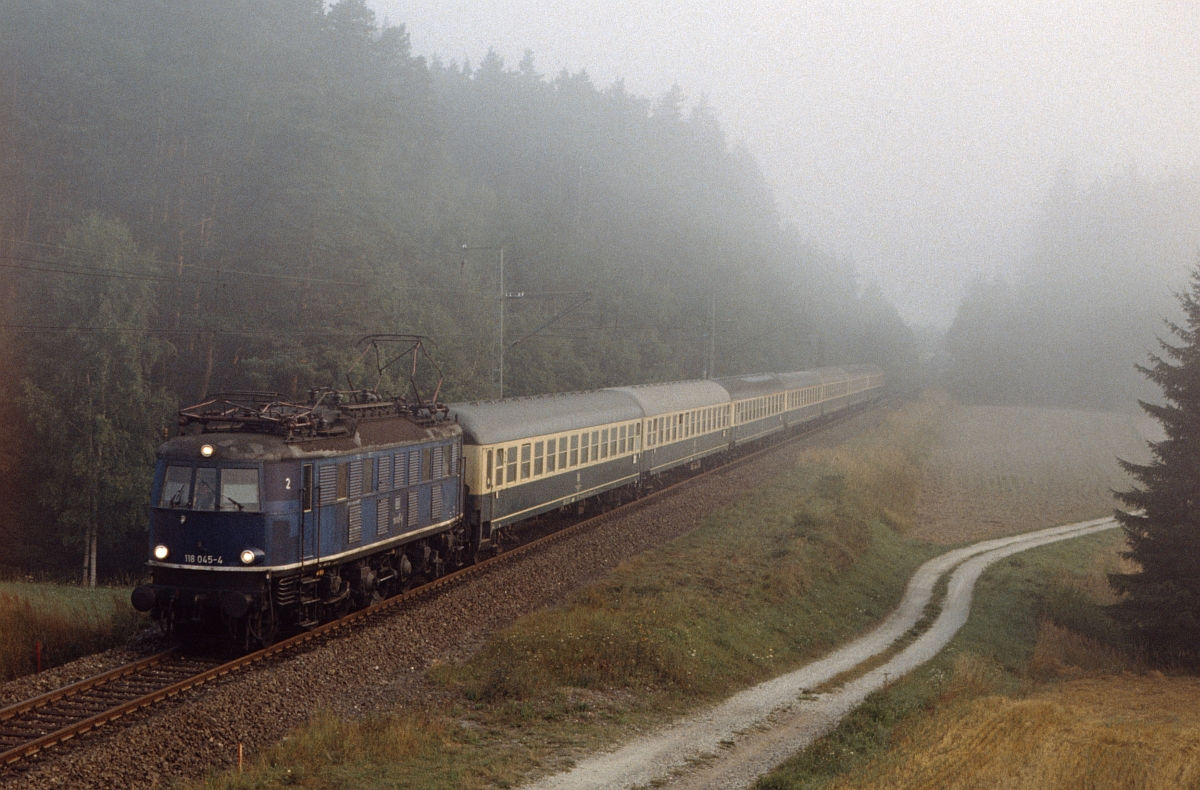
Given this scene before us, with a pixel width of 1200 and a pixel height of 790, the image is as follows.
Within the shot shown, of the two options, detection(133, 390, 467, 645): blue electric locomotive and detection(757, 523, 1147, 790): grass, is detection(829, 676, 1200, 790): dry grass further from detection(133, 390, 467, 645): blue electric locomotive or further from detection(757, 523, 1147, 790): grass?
detection(133, 390, 467, 645): blue electric locomotive

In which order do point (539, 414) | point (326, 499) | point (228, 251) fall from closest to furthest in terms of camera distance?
point (326, 499) → point (539, 414) → point (228, 251)

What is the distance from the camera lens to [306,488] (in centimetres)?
1619

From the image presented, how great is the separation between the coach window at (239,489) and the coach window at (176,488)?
22.7 inches

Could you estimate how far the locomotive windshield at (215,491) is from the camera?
15.5 m

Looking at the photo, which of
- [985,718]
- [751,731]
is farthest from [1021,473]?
[751,731]

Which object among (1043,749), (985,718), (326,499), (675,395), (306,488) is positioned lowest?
(985,718)

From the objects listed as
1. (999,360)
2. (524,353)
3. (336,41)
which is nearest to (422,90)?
(336,41)

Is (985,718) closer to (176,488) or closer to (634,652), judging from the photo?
(634,652)

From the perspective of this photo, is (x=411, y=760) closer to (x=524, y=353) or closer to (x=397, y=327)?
(x=397, y=327)

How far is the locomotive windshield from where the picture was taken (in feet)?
51.0

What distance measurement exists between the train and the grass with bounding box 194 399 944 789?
2995 mm

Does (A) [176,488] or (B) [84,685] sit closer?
(B) [84,685]

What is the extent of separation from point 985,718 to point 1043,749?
54.5 inches

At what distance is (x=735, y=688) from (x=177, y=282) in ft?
132
